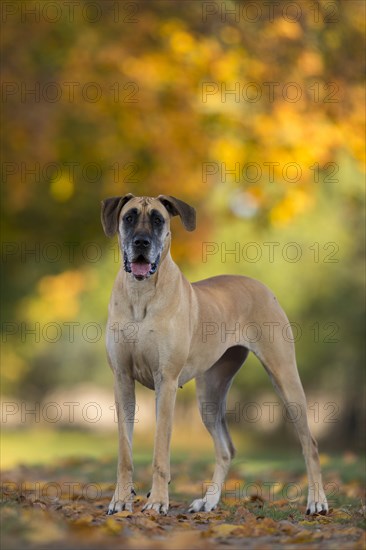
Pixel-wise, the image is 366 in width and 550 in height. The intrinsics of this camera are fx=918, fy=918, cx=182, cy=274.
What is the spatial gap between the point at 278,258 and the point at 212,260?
1618 mm

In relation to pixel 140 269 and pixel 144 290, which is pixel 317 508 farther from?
pixel 140 269

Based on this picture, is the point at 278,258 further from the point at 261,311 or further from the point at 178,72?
the point at 261,311

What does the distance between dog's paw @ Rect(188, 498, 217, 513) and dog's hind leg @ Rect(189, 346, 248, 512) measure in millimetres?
117

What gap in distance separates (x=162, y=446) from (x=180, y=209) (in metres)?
1.70

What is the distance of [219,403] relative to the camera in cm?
754

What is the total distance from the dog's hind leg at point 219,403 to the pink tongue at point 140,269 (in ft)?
5.30

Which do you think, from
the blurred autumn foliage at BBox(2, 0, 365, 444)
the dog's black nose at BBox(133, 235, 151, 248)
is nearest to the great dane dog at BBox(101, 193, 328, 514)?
the dog's black nose at BBox(133, 235, 151, 248)

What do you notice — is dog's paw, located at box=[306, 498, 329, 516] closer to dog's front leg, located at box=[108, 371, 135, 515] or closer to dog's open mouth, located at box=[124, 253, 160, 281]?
dog's front leg, located at box=[108, 371, 135, 515]

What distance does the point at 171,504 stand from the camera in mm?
7234

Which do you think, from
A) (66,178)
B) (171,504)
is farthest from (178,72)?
(171,504)

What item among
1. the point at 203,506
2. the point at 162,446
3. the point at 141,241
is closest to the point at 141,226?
the point at 141,241

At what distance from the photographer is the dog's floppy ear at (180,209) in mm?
6648

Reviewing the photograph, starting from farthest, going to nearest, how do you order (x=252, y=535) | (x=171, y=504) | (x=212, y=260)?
(x=212, y=260) → (x=171, y=504) → (x=252, y=535)

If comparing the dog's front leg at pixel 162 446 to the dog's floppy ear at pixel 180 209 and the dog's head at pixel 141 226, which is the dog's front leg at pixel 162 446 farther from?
the dog's floppy ear at pixel 180 209
